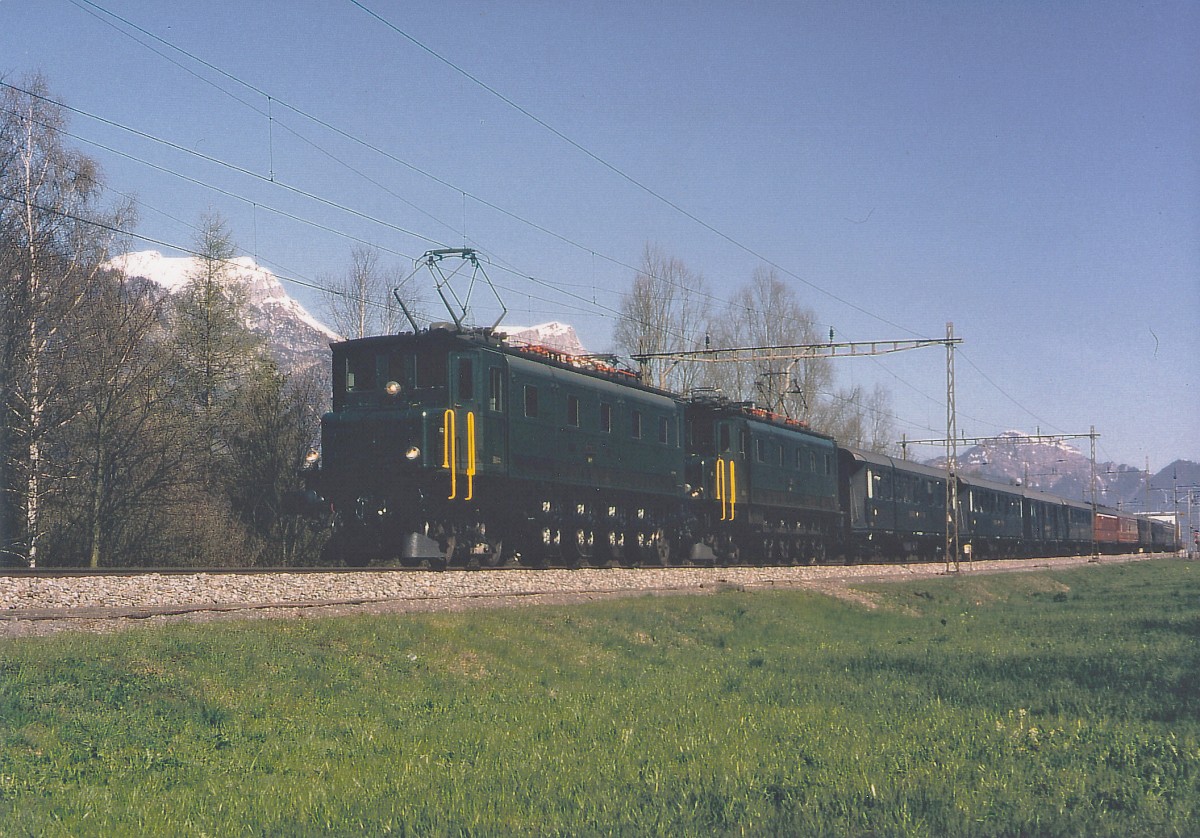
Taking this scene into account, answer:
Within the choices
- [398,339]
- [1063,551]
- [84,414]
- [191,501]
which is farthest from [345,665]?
[1063,551]

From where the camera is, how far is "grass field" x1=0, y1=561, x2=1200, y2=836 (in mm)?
6523

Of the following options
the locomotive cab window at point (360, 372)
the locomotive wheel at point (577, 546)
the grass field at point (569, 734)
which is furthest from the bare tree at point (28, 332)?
the grass field at point (569, 734)

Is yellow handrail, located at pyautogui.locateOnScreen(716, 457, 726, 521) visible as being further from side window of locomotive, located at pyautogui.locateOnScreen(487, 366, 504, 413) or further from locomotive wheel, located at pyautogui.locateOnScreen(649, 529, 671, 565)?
side window of locomotive, located at pyautogui.locateOnScreen(487, 366, 504, 413)

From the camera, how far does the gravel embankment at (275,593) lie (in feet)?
41.6

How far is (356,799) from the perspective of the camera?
22.9ft

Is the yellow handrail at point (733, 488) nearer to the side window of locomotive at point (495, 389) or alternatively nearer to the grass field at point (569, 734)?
the side window of locomotive at point (495, 389)

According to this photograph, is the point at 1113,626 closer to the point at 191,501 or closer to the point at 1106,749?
the point at 1106,749

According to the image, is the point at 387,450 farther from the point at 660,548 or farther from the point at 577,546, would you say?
the point at 660,548

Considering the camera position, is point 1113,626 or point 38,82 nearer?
point 1113,626

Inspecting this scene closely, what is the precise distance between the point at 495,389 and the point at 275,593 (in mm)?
6810

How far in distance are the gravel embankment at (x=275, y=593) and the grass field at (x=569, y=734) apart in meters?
0.93

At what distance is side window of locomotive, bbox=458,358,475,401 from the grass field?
20.7 ft

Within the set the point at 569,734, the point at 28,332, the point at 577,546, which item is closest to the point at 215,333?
the point at 28,332

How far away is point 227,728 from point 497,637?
5268 millimetres
